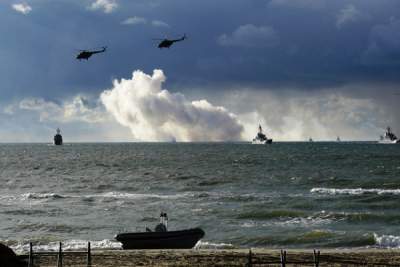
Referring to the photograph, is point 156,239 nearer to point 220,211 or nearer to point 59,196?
point 220,211

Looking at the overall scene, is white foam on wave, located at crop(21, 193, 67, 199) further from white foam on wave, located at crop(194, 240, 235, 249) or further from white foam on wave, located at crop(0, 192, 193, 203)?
white foam on wave, located at crop(194, 240, 235, 249)

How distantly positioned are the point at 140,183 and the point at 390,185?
93.5 ft

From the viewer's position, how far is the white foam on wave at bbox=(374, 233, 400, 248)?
30.0 metres

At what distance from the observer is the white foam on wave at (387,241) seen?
29998mm

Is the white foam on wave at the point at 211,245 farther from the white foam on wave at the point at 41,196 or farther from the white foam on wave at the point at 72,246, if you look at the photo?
the white foam on wave at the point at 41,196

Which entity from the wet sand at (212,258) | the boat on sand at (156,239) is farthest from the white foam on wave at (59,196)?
the wet sand at (212,258)

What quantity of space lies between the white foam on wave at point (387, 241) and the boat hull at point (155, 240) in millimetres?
9860

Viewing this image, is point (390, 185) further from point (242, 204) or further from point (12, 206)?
point (12, 206)

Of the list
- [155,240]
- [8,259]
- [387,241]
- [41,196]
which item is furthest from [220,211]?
[8,259]

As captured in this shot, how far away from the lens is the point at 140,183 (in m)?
72.4

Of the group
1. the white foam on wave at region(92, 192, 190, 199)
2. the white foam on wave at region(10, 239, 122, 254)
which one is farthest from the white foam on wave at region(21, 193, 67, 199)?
the white foam on wave at region(10, 239, 122, 254)

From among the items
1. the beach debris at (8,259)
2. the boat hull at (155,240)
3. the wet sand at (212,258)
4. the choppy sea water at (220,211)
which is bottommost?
the wet sand at (212,258)

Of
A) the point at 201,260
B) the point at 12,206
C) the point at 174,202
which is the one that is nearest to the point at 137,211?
the point at 174,202

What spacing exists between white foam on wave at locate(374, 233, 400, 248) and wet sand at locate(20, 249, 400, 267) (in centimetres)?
431
